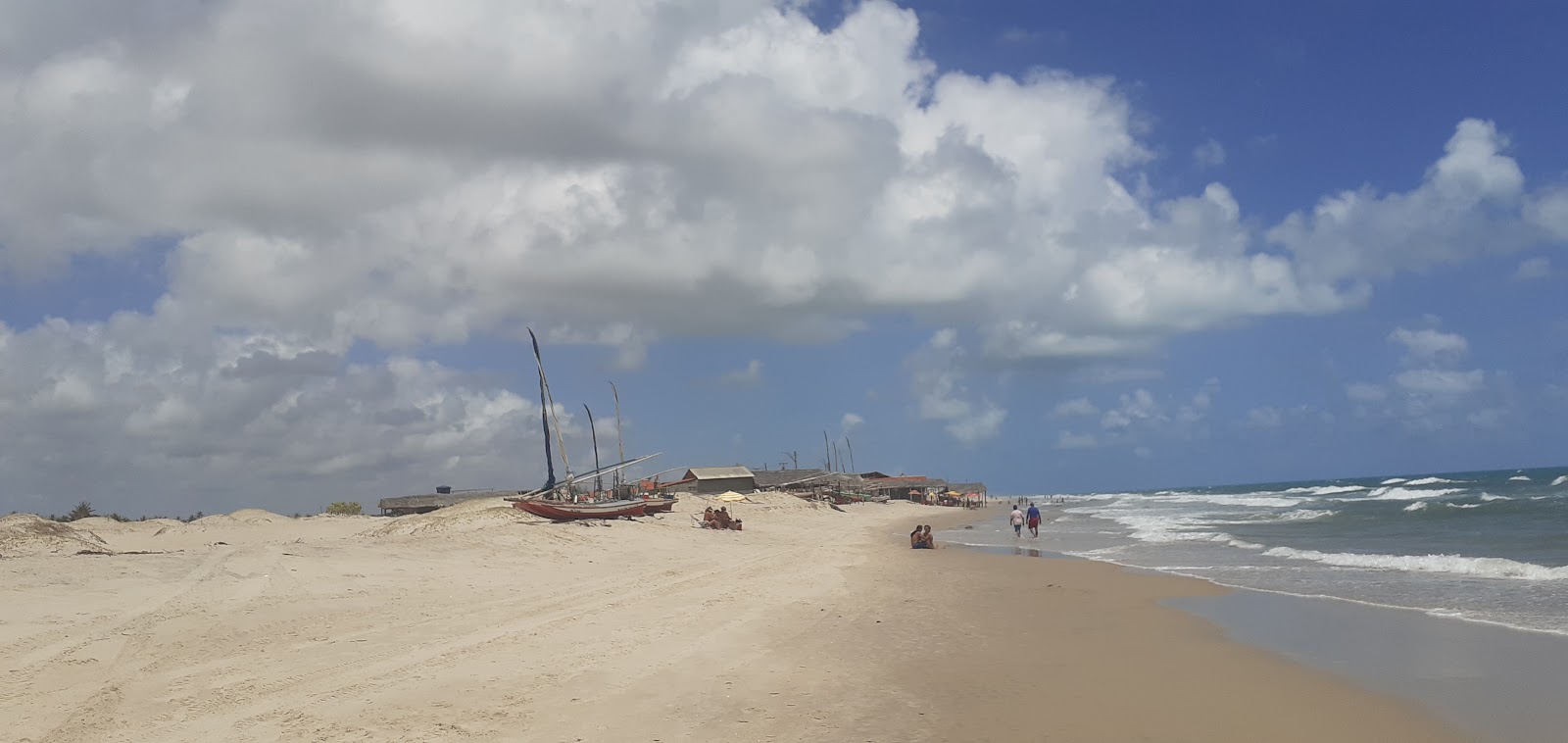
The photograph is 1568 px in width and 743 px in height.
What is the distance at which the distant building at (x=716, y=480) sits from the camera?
78.4 m

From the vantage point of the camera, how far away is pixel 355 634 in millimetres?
12094

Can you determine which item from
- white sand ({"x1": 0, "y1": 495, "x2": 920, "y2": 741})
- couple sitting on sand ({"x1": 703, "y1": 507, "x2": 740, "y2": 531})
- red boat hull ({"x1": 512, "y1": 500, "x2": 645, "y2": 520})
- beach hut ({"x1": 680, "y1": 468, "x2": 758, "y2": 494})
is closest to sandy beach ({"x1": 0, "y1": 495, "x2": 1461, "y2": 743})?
white sand ({"x1": 0, "y1": 495, "x2": 920, "y2": 741})

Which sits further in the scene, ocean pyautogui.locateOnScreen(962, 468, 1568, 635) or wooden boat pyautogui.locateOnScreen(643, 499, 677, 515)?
wooden boat pyautogui.locateOnScreen(643, 499, 677, 515)

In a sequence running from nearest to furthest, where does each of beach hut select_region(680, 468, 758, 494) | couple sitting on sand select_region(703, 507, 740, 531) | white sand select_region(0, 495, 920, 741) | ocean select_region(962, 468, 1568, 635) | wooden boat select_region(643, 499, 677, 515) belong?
white sand select_region(0, 495, 920, 741), ocean select_region(962, 468, 1568, 635), couple sitting on sand select_region(703, 507, 740, 531), wooden boat select_region(643, 499, 677, 515), beach hut select_region(680, 468, 758, 494)

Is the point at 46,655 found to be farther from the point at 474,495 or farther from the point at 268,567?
the point at 474,495

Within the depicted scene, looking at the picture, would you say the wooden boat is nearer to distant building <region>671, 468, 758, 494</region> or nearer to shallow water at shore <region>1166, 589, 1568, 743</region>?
shallow water at shore <region>1166, 589, 1568, 743</region>

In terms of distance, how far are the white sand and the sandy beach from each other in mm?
47

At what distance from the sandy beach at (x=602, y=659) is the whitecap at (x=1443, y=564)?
5.97m

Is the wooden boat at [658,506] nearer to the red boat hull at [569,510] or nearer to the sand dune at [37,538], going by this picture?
the red boat hull at [569,510]

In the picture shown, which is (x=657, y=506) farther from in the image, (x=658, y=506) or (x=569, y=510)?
(x=569, y=510)

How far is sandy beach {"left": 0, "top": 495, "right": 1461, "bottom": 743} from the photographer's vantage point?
27.0 ft

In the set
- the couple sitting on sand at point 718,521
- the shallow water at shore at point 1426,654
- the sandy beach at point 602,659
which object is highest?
the couple sitting on sand at point 718,521

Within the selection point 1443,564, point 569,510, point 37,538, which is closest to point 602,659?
point 37,538

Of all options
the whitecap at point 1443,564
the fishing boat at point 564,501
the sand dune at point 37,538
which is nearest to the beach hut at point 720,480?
the fishing boat at point 564,501
